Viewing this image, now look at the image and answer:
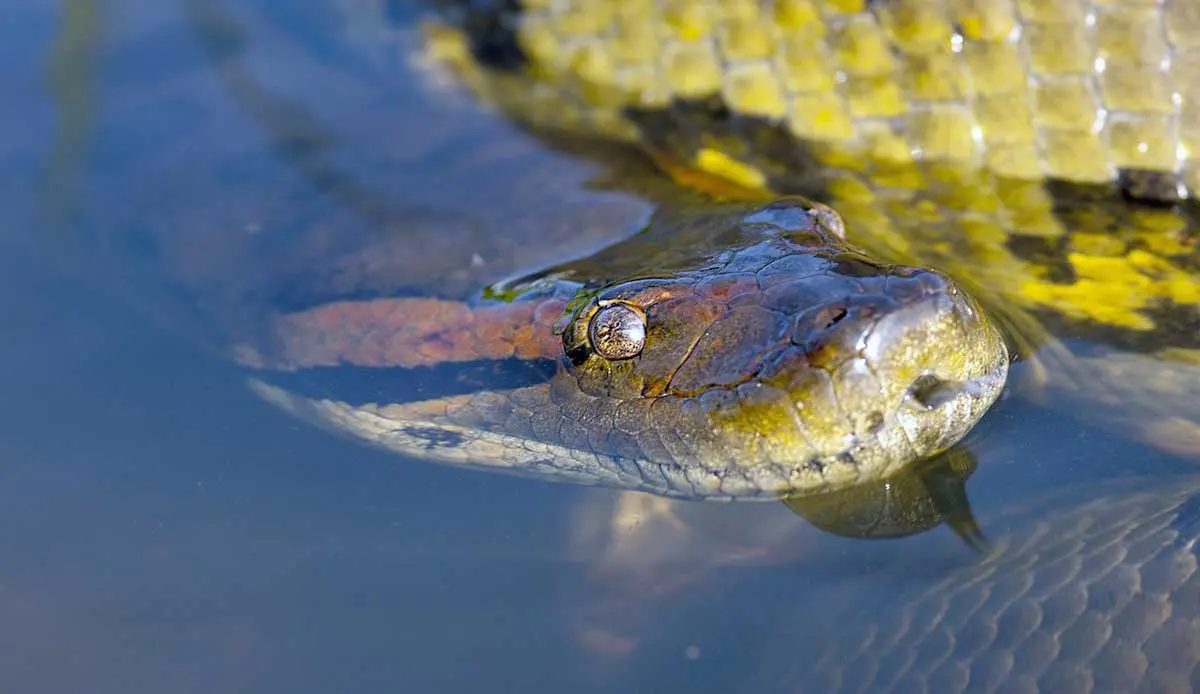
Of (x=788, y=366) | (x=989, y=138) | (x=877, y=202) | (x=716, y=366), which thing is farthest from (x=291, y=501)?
(x=989, y=138)

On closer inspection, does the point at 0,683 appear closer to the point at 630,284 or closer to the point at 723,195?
the point at 630,284

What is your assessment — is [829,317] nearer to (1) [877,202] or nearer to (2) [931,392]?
(2) [931,392]

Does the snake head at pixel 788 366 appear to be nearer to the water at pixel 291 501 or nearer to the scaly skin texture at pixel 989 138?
the water at pixel 291 501

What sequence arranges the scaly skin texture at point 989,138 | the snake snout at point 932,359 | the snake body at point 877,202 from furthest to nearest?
the scaly skin texture at point 989,138, the snake body at point 877,202, the snake snout at point 932,359

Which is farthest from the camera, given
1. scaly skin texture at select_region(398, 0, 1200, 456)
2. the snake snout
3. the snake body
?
scaly skin texture at select_region(398, 0, 1200, 456)

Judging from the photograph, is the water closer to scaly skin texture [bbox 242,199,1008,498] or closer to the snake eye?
scaly skin texture [bbox 242,199,1008,498]

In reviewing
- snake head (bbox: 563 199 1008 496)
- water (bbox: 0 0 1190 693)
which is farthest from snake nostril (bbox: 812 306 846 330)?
water (bbox: 0 0 1190 693)

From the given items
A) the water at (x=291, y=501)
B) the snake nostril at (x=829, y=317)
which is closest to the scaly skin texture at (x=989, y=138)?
the water at (x=291, y=501)
